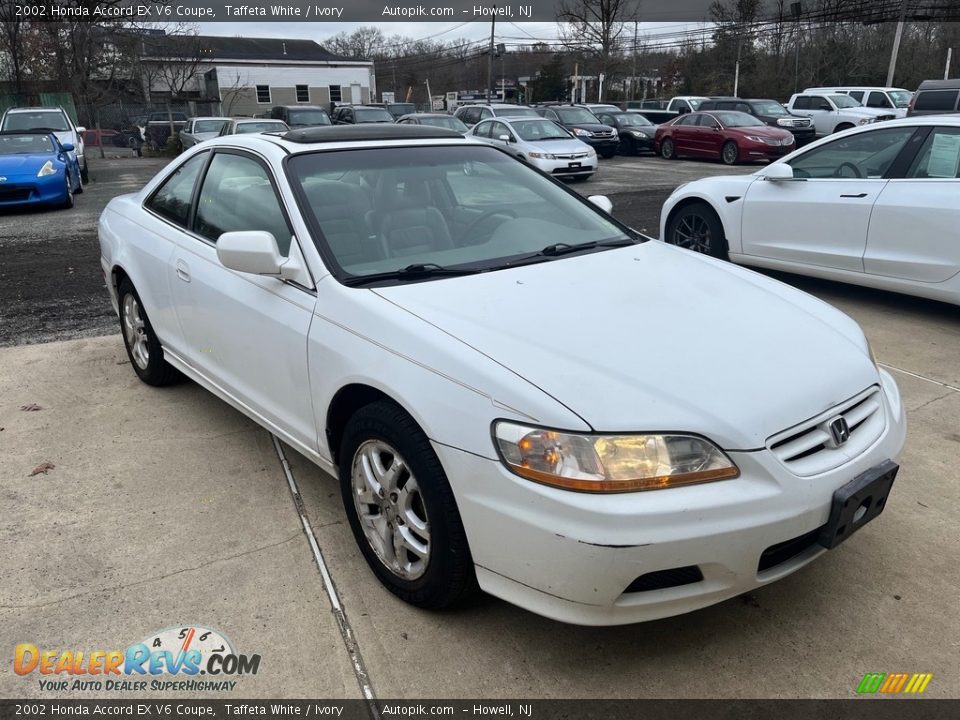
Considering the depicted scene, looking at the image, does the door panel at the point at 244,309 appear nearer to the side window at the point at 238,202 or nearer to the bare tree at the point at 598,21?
the side window at the point at 238,202

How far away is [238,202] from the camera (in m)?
3.51

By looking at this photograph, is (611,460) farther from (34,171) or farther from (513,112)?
(513,112)

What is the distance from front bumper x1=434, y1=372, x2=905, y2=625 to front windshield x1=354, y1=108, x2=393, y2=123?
21.6 metres

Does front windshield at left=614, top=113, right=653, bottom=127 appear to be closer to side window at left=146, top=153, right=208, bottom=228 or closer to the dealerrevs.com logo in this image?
side window at left=146, top=153, right=208, bottom=228

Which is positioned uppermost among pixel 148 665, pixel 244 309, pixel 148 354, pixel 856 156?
pixel 856 156

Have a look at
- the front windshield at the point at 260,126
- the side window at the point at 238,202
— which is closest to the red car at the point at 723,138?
the front windshield at the point at 260,126

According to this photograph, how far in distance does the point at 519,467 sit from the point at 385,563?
83 centimetres

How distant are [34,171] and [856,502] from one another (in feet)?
42.3

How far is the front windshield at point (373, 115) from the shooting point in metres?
22.3

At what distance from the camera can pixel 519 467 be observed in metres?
2.06

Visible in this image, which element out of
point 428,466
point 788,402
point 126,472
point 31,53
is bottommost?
point 126,472

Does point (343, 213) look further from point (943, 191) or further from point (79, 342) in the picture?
point (943, 191)

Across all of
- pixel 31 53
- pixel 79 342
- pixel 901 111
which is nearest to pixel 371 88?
pixel 31 53

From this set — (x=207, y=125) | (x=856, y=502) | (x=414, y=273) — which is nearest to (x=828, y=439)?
(x=856, y=502)
